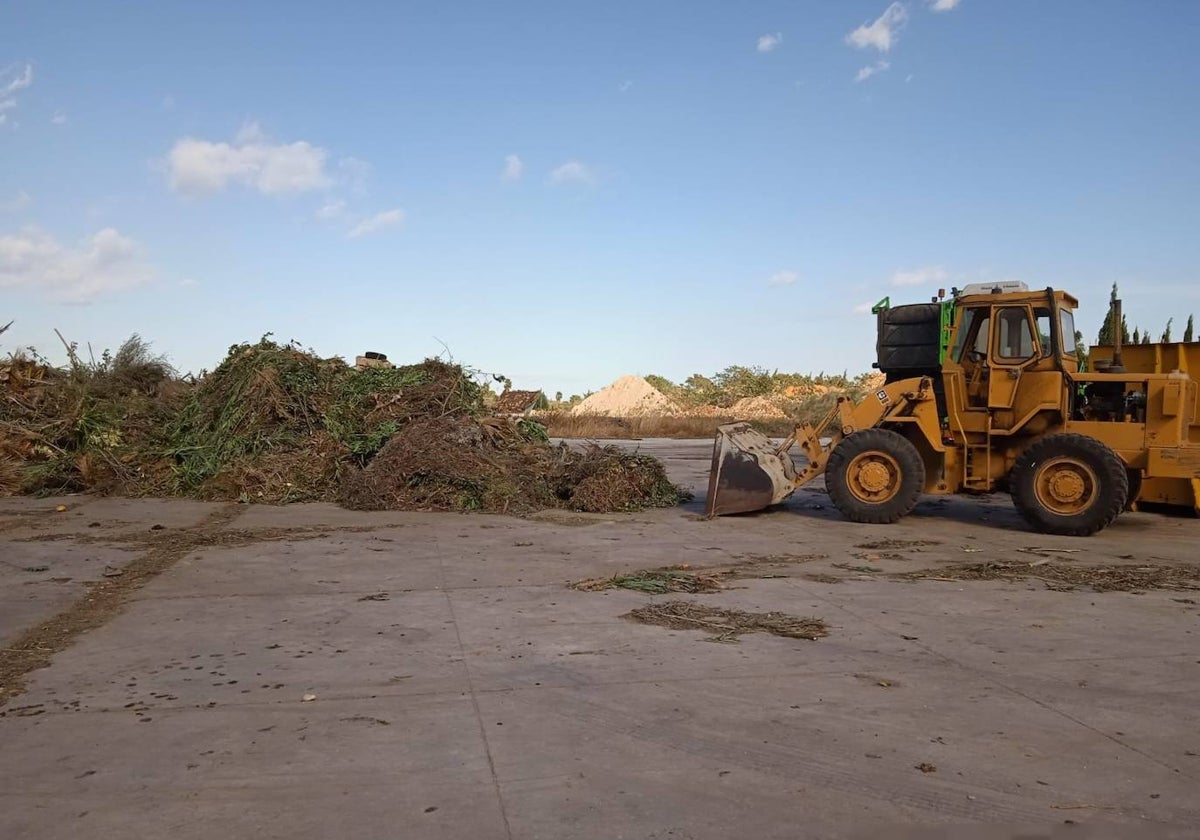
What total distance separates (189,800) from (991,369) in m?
10.2

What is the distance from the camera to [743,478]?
1229 centimetres

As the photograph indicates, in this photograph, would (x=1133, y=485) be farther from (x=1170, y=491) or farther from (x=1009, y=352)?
(x=1009, y=352)

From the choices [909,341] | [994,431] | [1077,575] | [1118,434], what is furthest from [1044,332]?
[1077,575]

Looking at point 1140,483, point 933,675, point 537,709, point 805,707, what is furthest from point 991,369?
point 537,709

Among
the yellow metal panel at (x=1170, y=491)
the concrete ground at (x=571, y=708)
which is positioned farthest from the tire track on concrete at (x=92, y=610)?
the yellow metal panel at (x=1170, y=491)

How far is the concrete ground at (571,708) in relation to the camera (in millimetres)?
3662

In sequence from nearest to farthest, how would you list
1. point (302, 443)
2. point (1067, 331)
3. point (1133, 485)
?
1. point (1133, 485)
2. point (1067, 331)
3. point (302, 443)

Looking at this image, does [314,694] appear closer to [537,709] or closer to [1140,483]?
[537,709]

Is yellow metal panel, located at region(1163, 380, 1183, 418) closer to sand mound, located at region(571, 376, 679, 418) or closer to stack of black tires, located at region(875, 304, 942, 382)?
stack of black tires, located at region(875, 304, 942, 382)

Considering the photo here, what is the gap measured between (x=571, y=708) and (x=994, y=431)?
8.32 meters

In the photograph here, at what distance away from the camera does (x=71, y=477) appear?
15.0 metres

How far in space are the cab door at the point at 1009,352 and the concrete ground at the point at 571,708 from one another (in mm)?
3454

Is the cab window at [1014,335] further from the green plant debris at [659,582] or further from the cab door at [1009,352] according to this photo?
the green plant debris at [659,582]

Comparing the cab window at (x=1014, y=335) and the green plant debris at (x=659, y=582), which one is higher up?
the cab window at (x=1014, y=335)
